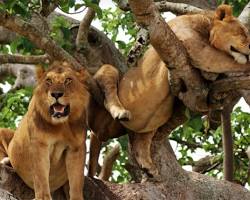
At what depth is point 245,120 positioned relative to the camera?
8.77 m

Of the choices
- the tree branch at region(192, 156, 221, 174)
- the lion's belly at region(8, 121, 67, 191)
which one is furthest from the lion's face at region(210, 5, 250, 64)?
the tree branch at region(192, 156, 221, 174)

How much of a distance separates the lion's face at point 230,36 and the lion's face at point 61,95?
1.10 meters

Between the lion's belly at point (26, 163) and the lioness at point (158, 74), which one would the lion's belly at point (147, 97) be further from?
the lion's belly at point (26, 163)

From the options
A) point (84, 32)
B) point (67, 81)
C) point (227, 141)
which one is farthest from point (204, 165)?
point (67, 81)

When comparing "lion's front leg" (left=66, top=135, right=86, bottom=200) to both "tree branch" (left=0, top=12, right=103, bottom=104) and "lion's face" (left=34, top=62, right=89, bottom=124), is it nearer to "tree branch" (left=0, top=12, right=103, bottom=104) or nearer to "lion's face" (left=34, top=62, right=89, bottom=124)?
"lion's face" (left=34, top=62, right=89, bottom=124)

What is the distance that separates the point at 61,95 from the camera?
18.5 feet

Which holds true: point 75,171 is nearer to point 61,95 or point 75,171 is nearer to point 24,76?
point 61,95

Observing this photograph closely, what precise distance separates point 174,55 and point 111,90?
2.91 feet

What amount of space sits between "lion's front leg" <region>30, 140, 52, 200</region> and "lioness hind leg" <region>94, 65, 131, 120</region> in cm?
59

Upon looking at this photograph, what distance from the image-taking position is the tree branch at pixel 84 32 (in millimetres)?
6831

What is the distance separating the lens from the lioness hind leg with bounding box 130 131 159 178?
21.4ft

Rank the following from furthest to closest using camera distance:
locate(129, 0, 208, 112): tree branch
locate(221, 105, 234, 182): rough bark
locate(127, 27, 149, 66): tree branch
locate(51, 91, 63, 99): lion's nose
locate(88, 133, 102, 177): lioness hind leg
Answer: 1. locate(221, 105, 234, 182): rough bark
2. locate(88, 133, 102, 177): lioness hind leg
3. locate(127, 27, 149, 66): tree branch
4. locate(51, 91, 63, 99): lion's nose
5. locate(129, 0, 208, 112): tree branch

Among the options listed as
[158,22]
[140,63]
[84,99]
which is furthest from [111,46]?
[158,22]

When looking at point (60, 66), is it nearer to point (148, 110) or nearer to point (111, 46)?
point (148, 110)
